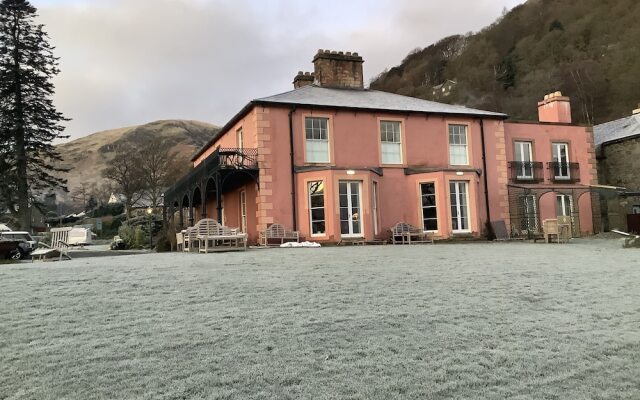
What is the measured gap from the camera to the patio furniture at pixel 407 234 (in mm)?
18763

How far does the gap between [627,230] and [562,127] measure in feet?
20.9

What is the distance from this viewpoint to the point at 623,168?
2675 centimetres

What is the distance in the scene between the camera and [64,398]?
352 centimetres

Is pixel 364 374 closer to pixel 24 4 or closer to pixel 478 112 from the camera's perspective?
pixel 478 112

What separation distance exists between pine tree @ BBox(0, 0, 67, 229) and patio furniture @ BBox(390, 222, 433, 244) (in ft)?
87.7

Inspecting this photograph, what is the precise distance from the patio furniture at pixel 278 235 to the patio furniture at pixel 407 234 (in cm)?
359

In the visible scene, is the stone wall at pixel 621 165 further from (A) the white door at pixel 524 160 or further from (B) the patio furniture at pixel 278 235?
(B) the patio furniture at pixel 278 235

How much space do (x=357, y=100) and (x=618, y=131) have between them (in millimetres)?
16494

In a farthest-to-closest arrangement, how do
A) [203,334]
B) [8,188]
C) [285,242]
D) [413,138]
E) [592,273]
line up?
[8,188]
[413,138]
[285,242]
[592,273]
[203,334]

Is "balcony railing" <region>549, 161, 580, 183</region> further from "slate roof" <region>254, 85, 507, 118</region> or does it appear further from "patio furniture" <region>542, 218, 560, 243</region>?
"patio furniture" <region>542, 218, 560, 243</region>

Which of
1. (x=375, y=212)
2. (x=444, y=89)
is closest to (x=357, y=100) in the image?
(x=375, y=212)

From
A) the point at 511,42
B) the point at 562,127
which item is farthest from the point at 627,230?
the point at 511,42

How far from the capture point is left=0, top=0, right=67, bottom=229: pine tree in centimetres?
3400

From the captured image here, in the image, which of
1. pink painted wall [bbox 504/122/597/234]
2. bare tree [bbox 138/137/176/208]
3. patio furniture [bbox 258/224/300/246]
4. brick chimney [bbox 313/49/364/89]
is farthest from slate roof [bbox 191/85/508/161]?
bare tree [bbox 138/137/176/208]
